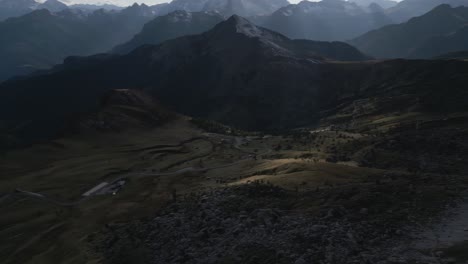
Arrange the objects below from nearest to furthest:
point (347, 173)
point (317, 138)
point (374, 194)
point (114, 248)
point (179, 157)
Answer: point (374, 194) < point (114, 248) < point (347, 173) < point (179, 157) < point (317, 138)

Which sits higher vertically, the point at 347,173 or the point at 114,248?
the point at 347,173

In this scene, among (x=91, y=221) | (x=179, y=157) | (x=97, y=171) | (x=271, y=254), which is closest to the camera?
(x=271, y=254)

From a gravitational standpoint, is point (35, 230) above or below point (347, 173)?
below

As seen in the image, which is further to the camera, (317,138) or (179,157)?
(317,138)

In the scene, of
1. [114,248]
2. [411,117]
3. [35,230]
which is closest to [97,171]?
[35,230]

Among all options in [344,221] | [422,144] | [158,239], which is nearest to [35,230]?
[158,239]

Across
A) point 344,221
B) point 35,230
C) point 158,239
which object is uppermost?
point 344,221

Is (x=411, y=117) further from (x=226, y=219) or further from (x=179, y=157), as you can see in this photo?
(x=226, y=219)

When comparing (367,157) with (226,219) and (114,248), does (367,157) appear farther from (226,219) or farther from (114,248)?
(114,248)

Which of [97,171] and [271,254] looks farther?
[97,171]
